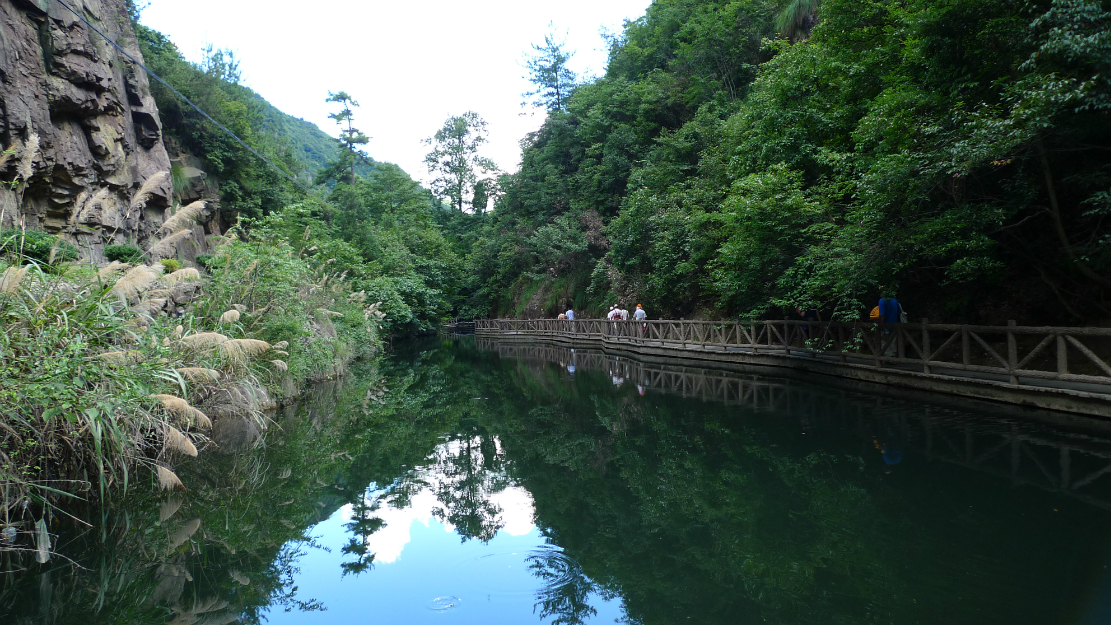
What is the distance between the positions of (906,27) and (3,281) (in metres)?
12.8

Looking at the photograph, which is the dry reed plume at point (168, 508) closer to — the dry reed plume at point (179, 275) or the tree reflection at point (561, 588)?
the dry reed plume at point (179, 275)

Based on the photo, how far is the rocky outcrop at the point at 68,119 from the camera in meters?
13.0

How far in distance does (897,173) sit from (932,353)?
3.69 metres

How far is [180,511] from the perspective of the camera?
5.92 metres

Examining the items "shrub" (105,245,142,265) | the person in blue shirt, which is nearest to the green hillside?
"shrub" (105,245,142,265)

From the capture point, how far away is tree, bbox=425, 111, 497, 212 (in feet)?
192

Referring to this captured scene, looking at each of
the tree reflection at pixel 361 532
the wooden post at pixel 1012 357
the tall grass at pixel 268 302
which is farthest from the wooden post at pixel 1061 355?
the tall grass at pixel 268 302

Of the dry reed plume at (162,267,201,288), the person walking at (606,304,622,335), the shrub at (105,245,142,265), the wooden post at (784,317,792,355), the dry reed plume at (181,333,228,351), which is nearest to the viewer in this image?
the dry reed plume at (162,267,201,288)

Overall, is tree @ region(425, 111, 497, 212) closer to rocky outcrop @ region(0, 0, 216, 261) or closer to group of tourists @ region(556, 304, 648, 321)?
group of tourists @ region(556, 304, 648, 321)

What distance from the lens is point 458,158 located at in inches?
2309

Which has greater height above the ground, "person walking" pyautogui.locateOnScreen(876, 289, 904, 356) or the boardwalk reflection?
"person walking" pyautogui.locateOnScreen(876, 289, 904, 356)

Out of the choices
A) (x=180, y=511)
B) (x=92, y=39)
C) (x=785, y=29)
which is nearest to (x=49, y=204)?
(x=92, y=39)

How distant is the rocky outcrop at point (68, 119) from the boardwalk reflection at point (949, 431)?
1229cm

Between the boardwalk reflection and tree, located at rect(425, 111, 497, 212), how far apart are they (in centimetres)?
4784
